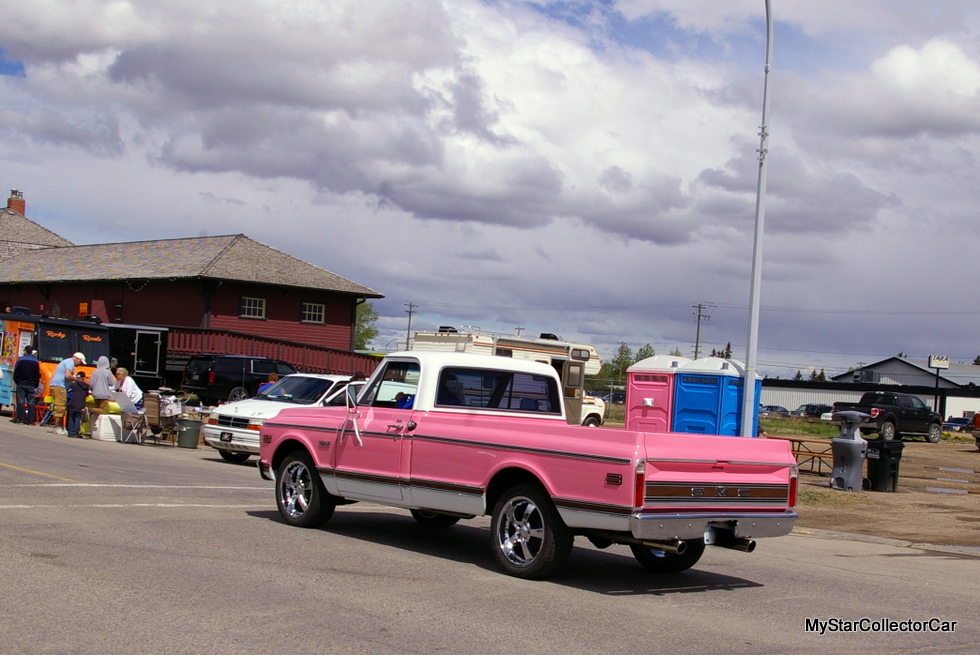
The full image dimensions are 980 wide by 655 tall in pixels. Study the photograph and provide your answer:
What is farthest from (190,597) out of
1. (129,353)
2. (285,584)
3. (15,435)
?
(129,353)

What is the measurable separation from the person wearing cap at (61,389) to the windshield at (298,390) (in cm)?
530

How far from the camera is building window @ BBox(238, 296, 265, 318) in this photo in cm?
4281

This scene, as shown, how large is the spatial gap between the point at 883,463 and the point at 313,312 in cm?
3061

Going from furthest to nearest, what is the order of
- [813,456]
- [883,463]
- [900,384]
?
[900,384] → [813,456] → [883,463]

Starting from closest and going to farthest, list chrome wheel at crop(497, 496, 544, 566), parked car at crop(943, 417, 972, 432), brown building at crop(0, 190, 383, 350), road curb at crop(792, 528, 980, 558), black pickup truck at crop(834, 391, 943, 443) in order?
1. chrome wheel at crop(497, 496, 544, 566)
2. road curb at crop(792, 528, 980, 558)
3. black pickup truck at crop(834, 391, 943, 443)
4. brown building at crop(0, 190, 383, 350)
5. parked car at crop(943, 417, 972, 432)

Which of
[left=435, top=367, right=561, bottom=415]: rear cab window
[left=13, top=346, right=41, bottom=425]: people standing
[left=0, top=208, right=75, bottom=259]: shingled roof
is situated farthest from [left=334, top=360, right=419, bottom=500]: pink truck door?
[left=0, top=208, right=75, bottom=259]: shingled roof

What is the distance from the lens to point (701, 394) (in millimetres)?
17875

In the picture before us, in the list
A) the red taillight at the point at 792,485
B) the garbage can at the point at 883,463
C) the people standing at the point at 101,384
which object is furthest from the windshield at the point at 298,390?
the red taillight at the point at 792,485

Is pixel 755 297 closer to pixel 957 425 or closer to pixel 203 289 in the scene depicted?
pixel 203 289

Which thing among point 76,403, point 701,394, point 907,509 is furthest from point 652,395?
point 76,403

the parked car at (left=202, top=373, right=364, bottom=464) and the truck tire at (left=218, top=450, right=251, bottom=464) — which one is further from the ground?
the parked car at (left=202, top=373, right=364, bottom=464)

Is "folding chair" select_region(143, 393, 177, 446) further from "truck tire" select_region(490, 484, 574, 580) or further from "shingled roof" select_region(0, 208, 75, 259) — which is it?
"shingled roof" select_region(0, 208, 75, 259)

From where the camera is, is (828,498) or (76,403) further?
(76,403)

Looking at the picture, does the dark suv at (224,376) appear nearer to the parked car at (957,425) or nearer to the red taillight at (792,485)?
the red taillight at (792,485)
